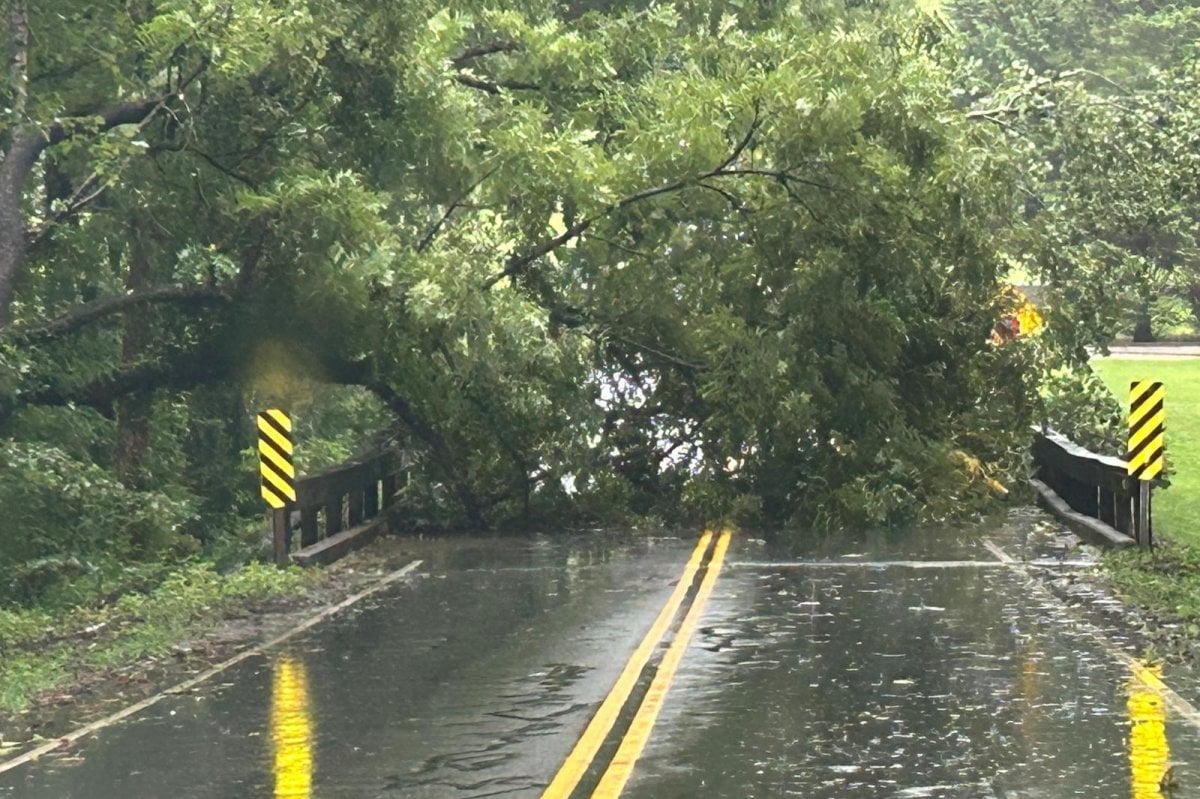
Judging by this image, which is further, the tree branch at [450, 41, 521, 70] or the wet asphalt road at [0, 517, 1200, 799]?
the tree branch at [450, 41, 521, 70]

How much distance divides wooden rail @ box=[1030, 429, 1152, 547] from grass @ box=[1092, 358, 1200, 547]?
2.31 feet

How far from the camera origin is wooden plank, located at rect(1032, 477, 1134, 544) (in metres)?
18.1

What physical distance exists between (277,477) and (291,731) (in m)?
8.09

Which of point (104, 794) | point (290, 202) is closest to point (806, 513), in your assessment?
point (290, 202)

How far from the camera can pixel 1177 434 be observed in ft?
98.2


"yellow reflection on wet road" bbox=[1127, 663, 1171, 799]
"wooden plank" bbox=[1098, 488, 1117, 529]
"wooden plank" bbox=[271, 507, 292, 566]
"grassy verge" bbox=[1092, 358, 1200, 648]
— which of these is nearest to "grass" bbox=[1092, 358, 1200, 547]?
"grassy verge" bbox=[1092, 358, 1200, 648]

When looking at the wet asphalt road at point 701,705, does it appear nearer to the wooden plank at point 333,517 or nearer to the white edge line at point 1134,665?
the white edge line at point 1134,665

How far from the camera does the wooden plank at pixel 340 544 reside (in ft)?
59.6

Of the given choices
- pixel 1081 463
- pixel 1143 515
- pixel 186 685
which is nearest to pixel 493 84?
pixel 1081 463

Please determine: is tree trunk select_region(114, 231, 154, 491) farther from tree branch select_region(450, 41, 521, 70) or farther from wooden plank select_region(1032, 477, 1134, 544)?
wooden plank select_region(1032, 477, 1134, 544)

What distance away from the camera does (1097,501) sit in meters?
20.5

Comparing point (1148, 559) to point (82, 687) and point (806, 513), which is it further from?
point (82, 687)

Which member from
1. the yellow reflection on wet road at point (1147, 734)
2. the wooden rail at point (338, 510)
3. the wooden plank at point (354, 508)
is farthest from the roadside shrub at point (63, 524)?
the yellow reflection on wet road at point (1147, 734)

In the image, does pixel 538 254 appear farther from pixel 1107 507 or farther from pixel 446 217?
pixel 1107 507
